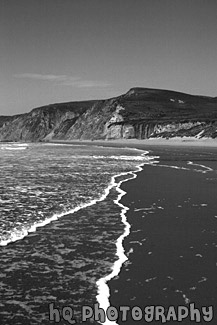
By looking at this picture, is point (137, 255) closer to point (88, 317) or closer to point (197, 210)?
point (88, 317)

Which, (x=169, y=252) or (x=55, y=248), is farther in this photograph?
(x=55, y=248)

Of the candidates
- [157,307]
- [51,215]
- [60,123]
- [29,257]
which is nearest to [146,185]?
[51,215]

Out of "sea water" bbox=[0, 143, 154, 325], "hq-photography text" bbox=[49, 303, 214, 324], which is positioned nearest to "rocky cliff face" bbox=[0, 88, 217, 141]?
"sea water" bbox=[0, 143, 154, 325]

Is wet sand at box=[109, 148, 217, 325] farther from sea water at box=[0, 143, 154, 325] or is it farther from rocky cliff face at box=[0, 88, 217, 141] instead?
rocky cliff face at box=[0, 88, 217, 141]

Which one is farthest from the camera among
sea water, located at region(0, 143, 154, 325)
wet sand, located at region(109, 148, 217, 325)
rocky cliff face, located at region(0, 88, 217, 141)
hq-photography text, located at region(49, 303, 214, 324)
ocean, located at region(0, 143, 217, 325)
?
rocky cliff face, located at region(0, 88, 217, 141)

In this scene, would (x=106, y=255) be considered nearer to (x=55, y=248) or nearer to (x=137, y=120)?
(x=55, y=248)

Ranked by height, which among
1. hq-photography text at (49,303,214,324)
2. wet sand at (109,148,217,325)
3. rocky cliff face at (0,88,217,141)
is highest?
rocky cliff face at (0,88,217,141)

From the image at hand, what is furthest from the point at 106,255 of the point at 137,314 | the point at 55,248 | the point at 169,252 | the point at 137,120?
the point at 137,120
